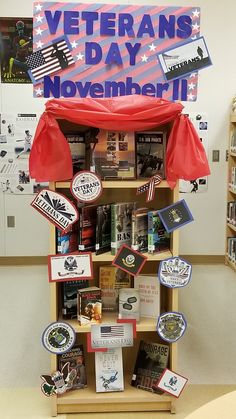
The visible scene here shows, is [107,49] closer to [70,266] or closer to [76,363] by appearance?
[70,266]

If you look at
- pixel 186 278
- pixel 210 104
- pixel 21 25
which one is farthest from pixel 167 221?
pixel 21 25

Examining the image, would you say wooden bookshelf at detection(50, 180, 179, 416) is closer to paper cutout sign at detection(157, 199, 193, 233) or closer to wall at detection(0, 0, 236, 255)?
paper cutout sign at detection(157, 199, 193, 233)

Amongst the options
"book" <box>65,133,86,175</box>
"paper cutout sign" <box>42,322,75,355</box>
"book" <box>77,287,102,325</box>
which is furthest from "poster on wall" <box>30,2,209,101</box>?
"paper cutout sign" <box>42,322,75,355</box>

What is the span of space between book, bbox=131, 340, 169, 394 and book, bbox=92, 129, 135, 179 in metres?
0.97

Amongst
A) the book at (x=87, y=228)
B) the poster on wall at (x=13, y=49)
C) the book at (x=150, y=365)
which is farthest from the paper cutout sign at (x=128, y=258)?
the poster on wall at (x=13, y=49)

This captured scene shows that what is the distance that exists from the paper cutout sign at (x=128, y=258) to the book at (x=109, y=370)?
0.48m

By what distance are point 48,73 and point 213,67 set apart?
250cm

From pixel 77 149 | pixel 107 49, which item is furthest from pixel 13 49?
pixel 77 149

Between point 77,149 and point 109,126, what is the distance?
25cm

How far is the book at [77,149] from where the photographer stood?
2.45 metres

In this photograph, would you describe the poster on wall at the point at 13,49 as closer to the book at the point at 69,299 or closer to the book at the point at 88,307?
the book at the point at 69,299

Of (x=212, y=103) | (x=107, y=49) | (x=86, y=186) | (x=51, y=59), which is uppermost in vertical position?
(x=107, y=49)

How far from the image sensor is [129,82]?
3717 mm

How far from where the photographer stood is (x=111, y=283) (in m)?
2.64
